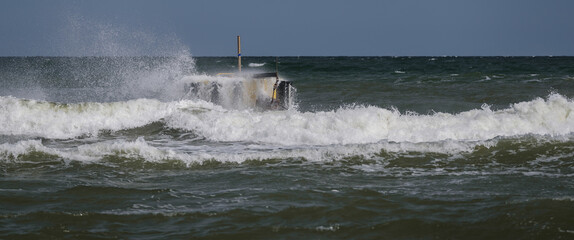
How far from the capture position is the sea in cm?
492

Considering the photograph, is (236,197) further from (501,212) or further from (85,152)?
(85,152)

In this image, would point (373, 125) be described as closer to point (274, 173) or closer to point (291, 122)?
point (291, 122)

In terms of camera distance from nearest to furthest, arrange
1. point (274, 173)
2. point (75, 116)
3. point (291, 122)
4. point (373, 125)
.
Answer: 1. point (274, 173)
2. point (291, 122)
3. point (373, 125)
4. point (75, 116)

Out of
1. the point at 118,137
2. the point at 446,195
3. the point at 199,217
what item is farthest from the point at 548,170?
the point at 118,137

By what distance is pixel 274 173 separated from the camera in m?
7.05

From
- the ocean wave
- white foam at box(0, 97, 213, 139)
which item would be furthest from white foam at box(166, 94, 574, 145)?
white foam at box(0, 97, 213, 139)

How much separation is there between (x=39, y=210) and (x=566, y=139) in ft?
24.8

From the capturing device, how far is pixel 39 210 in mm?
5383

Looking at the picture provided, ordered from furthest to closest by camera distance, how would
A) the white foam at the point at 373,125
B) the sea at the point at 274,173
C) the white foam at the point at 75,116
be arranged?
the white foam at the point at 75,116 < the white foam at the point at 373,125 < the sea at the point at 274,173

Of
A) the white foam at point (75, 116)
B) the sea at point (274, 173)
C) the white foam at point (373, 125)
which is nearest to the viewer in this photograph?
the sea at point (274, 173)

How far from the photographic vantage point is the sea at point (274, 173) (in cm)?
492

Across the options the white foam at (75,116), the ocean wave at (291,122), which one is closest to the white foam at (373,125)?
the ocean wave at (291,122)

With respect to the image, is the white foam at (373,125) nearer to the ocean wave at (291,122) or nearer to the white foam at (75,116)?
the ocean wave at (291,122)

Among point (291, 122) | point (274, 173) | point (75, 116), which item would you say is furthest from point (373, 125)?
point (75, 116)
